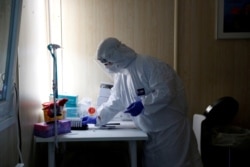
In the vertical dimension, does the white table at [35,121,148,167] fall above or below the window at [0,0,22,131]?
below

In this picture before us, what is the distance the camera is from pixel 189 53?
2475 millimetres


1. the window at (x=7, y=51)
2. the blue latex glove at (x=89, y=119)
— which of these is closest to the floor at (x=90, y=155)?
the blue latex glove at (x=89, y=119)

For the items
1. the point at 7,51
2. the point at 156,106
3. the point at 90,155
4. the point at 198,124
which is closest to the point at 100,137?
the point at 156,106

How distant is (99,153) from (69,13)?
1.20m

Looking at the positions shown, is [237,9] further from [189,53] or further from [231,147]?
[231,147]

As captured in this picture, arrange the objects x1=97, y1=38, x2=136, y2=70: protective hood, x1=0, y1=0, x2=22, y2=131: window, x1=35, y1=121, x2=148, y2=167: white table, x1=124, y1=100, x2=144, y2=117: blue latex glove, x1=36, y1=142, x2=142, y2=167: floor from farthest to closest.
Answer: x1=36, y1=142, x2=142, y2=167: floor → x1=97, y1=38, x2=136, y2=70: protective hood → x1=124, y1=100, x2=144, y2=117: blue latex glove → x1=35, y1=121, x2=148, y2=167: white table → x1=0, y1=0, x2=22, y2=131: window

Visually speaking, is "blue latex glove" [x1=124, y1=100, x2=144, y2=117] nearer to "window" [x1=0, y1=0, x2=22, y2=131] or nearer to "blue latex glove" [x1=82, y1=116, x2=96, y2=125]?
"blue latex glove" [x1=82, y1=116, x2=96, y2=125]

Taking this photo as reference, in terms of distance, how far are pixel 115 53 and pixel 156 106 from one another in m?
0.45

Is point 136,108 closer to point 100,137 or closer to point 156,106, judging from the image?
point 156,106

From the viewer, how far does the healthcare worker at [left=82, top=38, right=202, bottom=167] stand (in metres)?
1.84

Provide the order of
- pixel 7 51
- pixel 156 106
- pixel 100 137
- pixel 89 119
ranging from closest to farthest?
pixel 7 51
pixel 100 137
pixel 156 106
pixel 89 119

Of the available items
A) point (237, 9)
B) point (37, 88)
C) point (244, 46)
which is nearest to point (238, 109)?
point (244, 46)

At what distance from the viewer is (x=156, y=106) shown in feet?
6.04

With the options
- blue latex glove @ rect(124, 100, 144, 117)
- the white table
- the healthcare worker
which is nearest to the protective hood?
the healthcare worker
